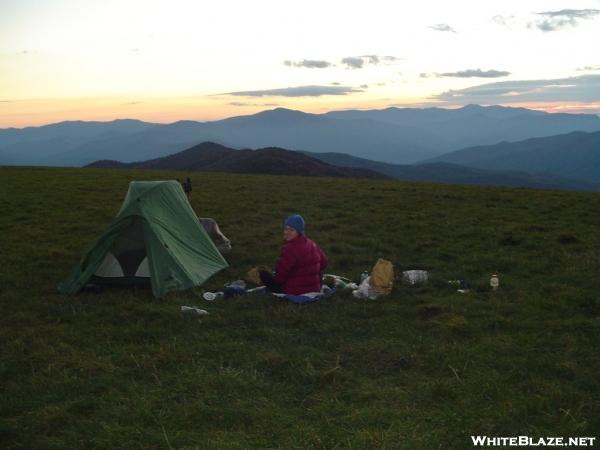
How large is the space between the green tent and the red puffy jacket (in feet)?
7.63

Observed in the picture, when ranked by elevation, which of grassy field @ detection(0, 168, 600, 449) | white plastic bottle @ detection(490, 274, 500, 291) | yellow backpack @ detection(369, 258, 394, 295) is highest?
yellow backpack @ detection(369, 258, 394, 295)

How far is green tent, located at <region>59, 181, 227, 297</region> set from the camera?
11.8 meters

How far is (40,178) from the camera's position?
38062mm

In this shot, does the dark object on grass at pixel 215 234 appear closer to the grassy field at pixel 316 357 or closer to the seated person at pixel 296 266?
the grassy field at pixel 316 357

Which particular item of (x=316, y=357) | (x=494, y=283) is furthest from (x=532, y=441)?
(x=494, y=283)

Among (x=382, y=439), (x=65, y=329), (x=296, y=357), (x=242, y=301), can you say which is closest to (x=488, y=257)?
(x=242, y=301)

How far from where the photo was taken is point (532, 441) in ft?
18.9

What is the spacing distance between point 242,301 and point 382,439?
5.78m

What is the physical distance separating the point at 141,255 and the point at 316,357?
5.91m

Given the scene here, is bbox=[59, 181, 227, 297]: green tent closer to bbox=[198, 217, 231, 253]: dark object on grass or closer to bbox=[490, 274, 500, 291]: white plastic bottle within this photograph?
bbox=[198, 217, 231, 253]: dark object on grass

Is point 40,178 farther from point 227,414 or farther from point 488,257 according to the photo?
point 227,414

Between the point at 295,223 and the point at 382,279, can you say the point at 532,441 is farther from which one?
the point at 295,223

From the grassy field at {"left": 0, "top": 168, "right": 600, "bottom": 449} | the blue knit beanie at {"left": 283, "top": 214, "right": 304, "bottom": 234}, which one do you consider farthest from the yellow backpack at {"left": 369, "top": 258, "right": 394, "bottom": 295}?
the blue knit beanie at {"left": 283, "top": 214, "right": 304, "bottom": 234}

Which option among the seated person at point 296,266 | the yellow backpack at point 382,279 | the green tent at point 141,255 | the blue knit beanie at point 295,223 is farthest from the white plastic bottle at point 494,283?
the green tent at point 141,255
